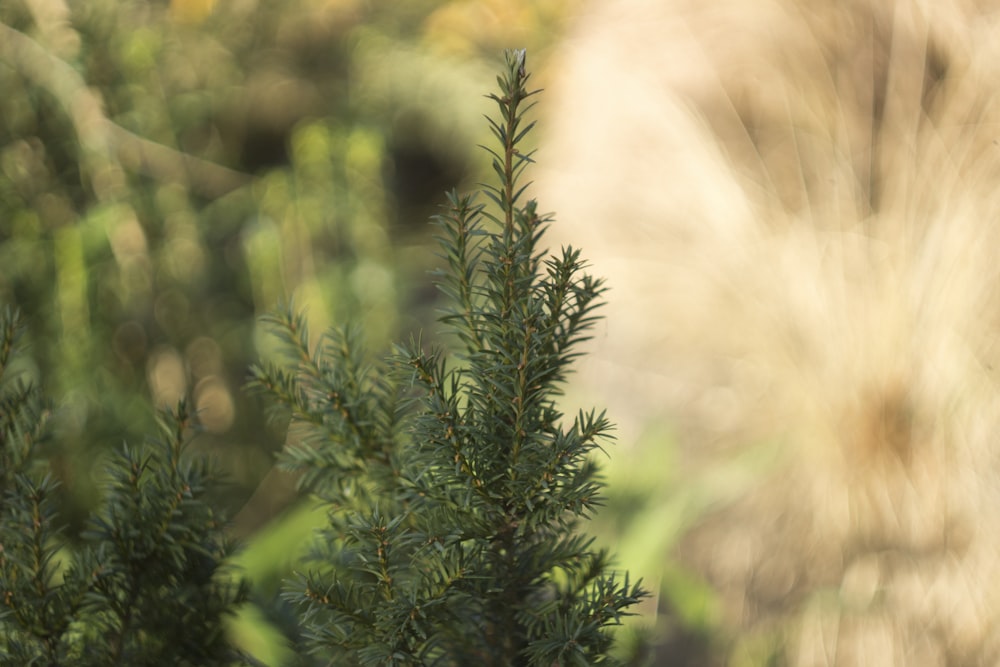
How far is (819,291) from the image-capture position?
71 cm

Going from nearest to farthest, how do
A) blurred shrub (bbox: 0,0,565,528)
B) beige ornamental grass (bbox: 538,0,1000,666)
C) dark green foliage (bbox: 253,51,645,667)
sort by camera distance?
dark green foliage (bbox: 253,51,645,667)
beige ornamental grass (bbox: 538,0,1000,666)
blurred shrub (bbox: 0,0,565,528)

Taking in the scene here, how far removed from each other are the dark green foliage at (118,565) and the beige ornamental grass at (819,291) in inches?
17.4

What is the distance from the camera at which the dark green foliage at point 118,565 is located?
0.88ft

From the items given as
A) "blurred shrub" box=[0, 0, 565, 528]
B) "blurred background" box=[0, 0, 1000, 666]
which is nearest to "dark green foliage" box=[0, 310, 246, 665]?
"blurred background" box=[0, 0, 1000, 666]

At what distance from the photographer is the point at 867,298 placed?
0.67m

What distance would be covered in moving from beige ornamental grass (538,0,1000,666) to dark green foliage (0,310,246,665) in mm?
443

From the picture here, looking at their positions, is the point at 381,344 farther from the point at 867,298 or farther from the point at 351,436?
the point at 351,436

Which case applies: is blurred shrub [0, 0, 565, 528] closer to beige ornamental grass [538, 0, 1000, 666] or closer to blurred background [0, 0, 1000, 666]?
blurred background [0, 0, 1000, 666]

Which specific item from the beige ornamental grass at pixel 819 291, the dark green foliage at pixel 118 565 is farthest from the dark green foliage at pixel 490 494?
the beige ornamental grass at pixel 819 291

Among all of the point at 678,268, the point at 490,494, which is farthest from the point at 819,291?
the point at 490,494

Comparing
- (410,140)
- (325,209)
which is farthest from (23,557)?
(410,140)

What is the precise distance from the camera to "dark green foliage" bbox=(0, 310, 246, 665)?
0.27m

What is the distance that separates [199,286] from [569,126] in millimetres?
511

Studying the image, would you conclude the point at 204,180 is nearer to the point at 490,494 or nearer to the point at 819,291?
the point at 819,291
